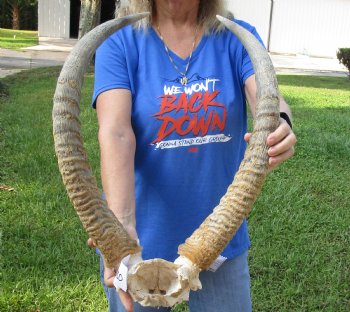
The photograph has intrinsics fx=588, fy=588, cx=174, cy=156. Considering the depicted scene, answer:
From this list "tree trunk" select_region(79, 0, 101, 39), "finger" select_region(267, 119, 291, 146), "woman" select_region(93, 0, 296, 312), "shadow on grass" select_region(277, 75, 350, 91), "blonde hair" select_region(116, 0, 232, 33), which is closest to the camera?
"finger" select_region(267, 119, 291, 146)

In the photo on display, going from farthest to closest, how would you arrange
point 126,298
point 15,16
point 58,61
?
1. point 15,16
2. point 58,61
3. point 126,298

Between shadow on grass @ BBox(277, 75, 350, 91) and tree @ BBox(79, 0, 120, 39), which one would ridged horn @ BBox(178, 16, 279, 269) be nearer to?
tree @ BBox(79, 0, 120, 39)

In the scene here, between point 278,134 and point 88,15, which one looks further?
point 88,15

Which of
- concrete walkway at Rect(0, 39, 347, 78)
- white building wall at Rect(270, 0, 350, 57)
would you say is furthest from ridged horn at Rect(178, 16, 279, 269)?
white building wall at Rect(270, 0, 350, 57)

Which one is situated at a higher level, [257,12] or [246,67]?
[246,67]

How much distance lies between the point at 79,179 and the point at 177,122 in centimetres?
64

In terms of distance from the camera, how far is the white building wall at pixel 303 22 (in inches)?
1097

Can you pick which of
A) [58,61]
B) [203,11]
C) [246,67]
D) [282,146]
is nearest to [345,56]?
[58,61]

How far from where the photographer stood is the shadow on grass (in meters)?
15.7

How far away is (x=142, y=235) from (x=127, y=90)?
0.62 metres

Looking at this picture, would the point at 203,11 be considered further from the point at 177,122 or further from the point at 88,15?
the point at 88,15

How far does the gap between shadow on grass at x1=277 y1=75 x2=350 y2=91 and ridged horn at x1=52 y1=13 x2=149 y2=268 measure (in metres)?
14.0

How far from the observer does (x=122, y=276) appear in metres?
1.75

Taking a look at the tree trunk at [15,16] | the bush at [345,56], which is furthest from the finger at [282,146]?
the tree trunk at [15,16]
